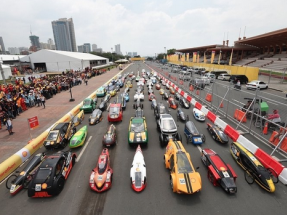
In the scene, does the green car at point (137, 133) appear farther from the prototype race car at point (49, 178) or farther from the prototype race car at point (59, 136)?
the prototype race car at point (59, 136)

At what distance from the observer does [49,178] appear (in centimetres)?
823

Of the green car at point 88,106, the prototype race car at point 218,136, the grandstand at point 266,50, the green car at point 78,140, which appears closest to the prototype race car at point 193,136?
the prototype race car at point 218,136

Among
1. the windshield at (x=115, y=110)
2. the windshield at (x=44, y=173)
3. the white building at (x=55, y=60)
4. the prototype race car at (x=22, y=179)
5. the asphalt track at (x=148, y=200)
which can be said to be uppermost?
the white building at (x=55, y=60)

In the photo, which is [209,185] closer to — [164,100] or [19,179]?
[19,179]

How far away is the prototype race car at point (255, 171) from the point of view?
812 centimetres

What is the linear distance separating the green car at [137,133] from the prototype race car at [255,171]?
6.15 metres

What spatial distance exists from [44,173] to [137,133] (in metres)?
6.41

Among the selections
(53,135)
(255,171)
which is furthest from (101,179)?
(255,171)

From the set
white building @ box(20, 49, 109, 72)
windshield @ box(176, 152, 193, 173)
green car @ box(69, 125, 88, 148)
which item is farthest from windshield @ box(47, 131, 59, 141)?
white building @ box(20, 49, 109, 72)

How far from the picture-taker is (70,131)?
550 inches

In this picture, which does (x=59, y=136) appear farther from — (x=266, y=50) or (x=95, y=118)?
(x=266, y=50)

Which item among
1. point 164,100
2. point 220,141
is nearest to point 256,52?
point 164,100

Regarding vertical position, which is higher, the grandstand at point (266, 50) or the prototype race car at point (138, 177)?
the grandstand at point (266, 50)

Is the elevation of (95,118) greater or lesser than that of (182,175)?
lesser
